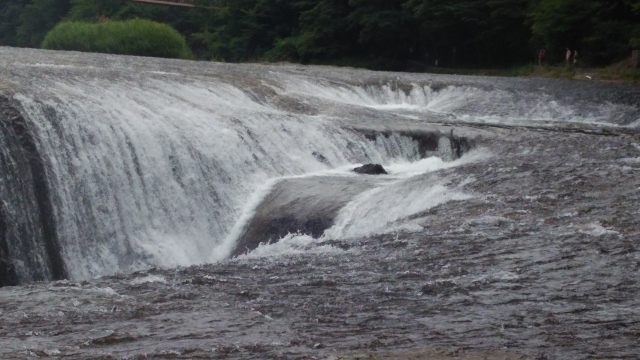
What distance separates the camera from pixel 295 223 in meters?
12.7

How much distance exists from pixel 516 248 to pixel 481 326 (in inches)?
94.3

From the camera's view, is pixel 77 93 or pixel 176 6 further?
pixel 176 6

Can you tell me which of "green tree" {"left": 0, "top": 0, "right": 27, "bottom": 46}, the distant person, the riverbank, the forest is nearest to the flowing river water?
the riverbank

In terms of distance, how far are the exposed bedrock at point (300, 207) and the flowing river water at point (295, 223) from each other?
1.5 inches

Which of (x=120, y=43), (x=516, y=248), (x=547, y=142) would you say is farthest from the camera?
(x=120, y=43)

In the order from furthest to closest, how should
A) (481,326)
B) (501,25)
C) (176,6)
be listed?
(176,6) < (501,25) < (481,326)

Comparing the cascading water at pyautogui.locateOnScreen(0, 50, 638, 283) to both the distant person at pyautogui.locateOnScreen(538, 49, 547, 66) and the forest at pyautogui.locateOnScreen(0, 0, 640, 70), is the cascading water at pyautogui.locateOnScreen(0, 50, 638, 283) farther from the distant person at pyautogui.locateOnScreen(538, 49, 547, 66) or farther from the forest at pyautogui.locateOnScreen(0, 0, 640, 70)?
the distant person at pyautogui.locateOnScreen(538, 49, 547, 66)

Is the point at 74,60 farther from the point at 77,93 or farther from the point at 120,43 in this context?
the point at 120,43

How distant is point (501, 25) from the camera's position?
39719 mm

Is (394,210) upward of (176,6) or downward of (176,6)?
downward

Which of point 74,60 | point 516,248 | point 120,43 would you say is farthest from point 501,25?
point 516,248

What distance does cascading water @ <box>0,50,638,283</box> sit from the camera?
40.7 ft

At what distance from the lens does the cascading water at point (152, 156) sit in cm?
1241

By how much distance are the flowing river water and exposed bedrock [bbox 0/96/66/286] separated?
0.03 metres
